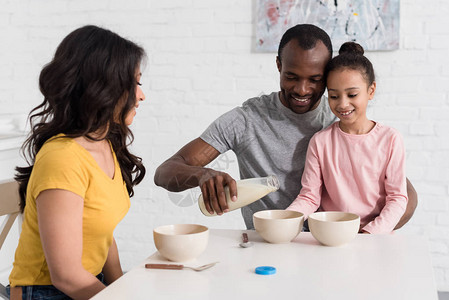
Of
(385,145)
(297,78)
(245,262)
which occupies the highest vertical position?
(297,78)

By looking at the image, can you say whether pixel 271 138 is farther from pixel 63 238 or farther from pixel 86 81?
pixel 63 238

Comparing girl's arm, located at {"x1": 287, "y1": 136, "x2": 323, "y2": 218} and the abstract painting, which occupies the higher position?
the abstract painting

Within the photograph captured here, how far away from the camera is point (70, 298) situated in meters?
1.23

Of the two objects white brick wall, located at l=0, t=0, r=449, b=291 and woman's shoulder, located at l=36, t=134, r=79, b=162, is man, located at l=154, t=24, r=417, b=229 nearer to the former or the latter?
woman's shoulder, located at l=36, t=134, r=79, b=162

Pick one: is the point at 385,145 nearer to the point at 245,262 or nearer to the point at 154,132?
the point at 245,262

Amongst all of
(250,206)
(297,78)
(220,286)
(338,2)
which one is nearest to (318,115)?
(297,78)

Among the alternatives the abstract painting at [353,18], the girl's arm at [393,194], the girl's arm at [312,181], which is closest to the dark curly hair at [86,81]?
the girl's arm at [312,181]

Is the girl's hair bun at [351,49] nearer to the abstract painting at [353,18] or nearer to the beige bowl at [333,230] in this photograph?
the beige bowl at [333,230]

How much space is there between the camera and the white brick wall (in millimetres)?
2725

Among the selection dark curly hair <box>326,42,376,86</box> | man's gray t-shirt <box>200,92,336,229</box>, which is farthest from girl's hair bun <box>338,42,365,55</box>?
man's gray t-shirt <box>200,92,336,229</box>

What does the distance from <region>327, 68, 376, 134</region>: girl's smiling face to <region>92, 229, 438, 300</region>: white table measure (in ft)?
1.53

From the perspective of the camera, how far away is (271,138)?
5.84ft

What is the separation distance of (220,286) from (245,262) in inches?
6.1

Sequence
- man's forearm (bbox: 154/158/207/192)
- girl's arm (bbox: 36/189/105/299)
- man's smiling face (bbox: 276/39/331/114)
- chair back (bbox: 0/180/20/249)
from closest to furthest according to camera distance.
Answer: girl's arm (bbox: 36/189/105/299)
chair back (bbox: 0/180/20/249)
man's forearm (bbox: 154/158/207/192)
man's smiling face (bbox: 276/39/331/114)
